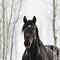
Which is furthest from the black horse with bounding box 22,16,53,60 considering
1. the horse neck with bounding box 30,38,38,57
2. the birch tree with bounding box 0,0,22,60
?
the birch tree with bounding box 0,0,22,60

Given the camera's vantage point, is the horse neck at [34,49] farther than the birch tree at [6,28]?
No

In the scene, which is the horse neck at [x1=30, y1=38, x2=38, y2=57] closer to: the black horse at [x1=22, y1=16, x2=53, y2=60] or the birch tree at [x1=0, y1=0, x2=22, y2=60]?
the black horse at [x1=22, y1=16, x2=53, y2=60]

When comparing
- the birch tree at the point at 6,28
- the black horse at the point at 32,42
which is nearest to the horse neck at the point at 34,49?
the black horse at the point at 32,42

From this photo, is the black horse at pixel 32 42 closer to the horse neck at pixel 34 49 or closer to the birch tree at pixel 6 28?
the horse neck at pixel 34 49

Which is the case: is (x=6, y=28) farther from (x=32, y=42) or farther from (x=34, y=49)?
(x=32, y=42)

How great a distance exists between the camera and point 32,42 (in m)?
7.41

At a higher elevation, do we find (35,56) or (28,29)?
(28,29)

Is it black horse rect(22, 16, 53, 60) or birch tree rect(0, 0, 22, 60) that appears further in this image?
birch tree rect(0, 0, 22, 60)

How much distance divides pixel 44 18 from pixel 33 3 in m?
2.81

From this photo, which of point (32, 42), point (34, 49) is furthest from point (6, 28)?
point (32, 42)

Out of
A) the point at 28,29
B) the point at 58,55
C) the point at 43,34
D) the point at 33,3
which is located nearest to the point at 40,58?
the point at 28,29

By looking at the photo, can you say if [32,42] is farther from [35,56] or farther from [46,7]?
[46,7]

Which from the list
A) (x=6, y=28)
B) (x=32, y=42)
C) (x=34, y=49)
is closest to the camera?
(x=32, y=42)

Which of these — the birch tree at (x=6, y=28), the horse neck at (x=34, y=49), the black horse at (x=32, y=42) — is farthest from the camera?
the birch tree at (x=6, y=28)
